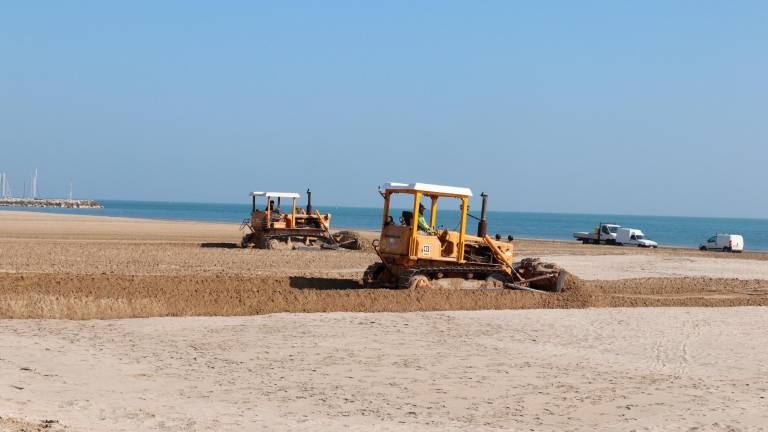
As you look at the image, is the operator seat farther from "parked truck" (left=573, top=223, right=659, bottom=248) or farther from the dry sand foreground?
"parked truck" (left=573, top=223, right=659, bottom=248)

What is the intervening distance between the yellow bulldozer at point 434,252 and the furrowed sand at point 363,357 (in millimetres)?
736

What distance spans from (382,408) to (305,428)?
1.21m

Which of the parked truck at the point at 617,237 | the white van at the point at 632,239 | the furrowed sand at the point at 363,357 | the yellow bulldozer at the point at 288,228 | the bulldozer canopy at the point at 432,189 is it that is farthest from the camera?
the parked truck at the point at 617,237

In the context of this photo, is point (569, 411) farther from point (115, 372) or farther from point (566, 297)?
point (566, 297)

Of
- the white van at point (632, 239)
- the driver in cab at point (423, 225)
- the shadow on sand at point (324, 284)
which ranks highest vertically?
the driver in cab at point (423, 225)

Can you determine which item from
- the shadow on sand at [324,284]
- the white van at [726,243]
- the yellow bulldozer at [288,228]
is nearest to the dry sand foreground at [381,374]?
the shadow on sand at [324,284]

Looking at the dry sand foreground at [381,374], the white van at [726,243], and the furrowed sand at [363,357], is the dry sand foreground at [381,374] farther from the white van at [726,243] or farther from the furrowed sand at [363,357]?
the white van at [726,243]

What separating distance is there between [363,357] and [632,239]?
50645mm

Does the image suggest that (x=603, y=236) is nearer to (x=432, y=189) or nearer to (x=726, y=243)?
(x=726, y=243)

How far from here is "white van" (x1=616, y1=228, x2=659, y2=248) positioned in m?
60.8

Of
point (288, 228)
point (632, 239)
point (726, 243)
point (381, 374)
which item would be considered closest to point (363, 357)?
point (381, 374)

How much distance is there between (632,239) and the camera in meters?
61.3

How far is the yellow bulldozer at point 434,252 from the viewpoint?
19844mm

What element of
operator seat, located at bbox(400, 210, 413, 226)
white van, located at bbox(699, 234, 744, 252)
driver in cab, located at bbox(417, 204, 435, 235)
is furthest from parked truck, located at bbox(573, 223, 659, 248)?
operator seat, located at bbox(400, 210, 413, 226)
